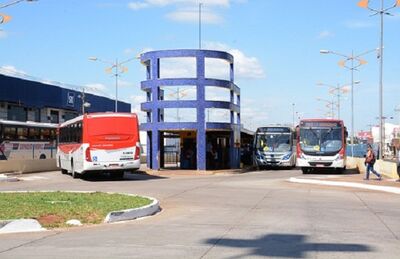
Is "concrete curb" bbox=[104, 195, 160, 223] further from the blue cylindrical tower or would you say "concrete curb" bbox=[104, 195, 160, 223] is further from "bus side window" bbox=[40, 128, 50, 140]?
"bus side window" bbox=[40, 128, 50, 140]

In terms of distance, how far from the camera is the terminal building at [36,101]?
5925cm

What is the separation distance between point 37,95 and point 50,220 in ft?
174

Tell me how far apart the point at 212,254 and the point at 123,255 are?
1360 millimetres

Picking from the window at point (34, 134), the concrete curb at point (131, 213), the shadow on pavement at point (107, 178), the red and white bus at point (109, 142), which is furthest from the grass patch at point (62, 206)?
the window at point (34, 134)

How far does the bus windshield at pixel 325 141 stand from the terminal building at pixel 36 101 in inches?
1326

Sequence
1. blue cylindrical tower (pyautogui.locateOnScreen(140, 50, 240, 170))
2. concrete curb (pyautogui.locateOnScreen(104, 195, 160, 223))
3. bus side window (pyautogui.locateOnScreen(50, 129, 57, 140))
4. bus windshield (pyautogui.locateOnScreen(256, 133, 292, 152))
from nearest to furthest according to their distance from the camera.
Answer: concrete curb (pyautogui.locateOnScreen(104, 195, 160, 223)), blue cylindrical tower (pyautogui.locateOnScreen(140, 50, 240, 170)), bus windshield (pyautogui.locateOnScreen(256, 133, 292, 152)), bus side window (pyautogui.locateOnScreen(50, 129, 57, 140))

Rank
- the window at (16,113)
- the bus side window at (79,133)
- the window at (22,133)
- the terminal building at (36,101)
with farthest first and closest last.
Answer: the window at (16,113) → the terminal building at (36,101) → the window at (22,133) → the bus side window at (79,133)

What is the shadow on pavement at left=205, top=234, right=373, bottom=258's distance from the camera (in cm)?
936

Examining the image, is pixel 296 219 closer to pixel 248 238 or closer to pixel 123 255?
pixel 248 238

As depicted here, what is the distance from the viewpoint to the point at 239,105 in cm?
4441

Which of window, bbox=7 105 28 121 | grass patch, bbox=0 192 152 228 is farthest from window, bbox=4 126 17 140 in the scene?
grass patch, bbox=0 192 152 228

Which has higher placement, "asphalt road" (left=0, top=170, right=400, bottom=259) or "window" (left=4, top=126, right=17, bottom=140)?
"window" (left=4, top=126, right=17, bottom=140)

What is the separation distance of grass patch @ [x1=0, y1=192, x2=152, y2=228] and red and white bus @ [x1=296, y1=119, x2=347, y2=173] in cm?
1922

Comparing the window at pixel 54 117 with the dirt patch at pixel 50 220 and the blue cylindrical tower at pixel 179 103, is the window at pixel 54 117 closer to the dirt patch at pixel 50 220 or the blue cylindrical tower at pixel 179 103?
the blue cylindrical tower at pixel 179 103
